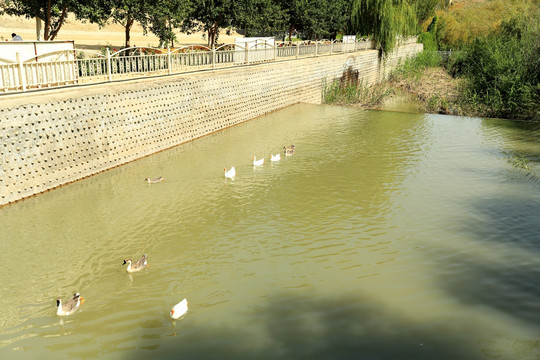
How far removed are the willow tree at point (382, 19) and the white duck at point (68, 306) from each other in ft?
110

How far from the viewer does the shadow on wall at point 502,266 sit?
7.71 metres

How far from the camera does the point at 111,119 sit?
14.2 meters

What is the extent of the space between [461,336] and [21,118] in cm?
1057

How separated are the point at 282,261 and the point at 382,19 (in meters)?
31.4

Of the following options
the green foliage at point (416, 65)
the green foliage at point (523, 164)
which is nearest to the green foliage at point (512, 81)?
the green foliage at point (523, 164)

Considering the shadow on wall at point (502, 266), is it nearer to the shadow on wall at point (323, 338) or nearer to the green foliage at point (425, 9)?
the shadow on wall at point (323, 338)


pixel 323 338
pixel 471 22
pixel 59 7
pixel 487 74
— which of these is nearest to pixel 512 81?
pixel 487 74

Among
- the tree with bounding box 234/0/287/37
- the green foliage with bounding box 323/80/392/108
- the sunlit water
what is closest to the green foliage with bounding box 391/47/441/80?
the green foliage with bounding box 323/80/392/108

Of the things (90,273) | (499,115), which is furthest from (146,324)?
(499,115)

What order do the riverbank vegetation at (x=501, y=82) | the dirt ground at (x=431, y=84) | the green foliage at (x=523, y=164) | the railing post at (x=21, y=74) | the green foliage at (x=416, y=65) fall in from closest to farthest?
1. the railing post at (x=21, y=74)
2. the green foliage at (x=523, y=164)
3. the riverbank vegetation at (x=501, y=82)
4. the dirt ground at (x=431, y=84)
5. the green foliage at (x=416, y=65)

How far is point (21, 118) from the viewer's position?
11.3m

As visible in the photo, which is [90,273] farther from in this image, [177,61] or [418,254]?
[177,61]

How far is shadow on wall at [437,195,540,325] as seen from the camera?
303 inches

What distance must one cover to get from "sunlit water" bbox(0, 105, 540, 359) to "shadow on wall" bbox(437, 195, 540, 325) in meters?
0.04
